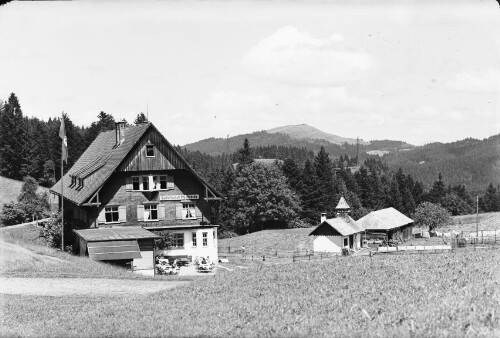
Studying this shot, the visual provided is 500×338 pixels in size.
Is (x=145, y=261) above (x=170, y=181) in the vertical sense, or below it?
below

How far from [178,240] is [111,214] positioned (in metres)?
6.22

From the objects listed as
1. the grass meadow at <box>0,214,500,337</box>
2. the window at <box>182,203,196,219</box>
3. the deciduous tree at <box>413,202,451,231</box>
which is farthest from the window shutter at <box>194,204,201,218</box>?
the deciduous tree at <box>413,202,451,231</box>

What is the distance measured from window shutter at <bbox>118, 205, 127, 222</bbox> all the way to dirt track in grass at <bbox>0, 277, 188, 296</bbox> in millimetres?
19407

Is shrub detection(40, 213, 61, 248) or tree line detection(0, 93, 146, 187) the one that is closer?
shrub detection(40, 213, 61, 248)

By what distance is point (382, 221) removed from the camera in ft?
253

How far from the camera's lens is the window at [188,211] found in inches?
2079

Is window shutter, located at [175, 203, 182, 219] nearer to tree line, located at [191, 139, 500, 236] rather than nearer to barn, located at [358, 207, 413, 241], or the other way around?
barn, located at [358, 207, 413, 241]

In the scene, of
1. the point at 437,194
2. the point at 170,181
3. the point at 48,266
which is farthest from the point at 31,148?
the point at 437,194

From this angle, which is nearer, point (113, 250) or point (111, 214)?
point (113, 250)

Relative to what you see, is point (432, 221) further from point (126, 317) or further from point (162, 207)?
point (126, 317)

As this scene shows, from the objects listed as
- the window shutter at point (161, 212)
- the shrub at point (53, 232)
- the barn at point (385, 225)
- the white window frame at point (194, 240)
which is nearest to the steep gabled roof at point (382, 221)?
the barn at point (385, 225)

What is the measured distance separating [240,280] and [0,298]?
32.1ft

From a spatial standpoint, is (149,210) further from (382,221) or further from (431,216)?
(431,216)

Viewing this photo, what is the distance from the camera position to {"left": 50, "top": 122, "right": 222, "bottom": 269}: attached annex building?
164ft
